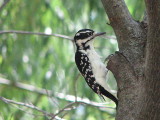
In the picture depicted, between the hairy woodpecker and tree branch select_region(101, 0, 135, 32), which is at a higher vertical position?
tree branch select_region(101, 0, 135, 32)

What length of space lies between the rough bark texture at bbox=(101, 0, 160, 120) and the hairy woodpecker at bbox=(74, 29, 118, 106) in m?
0.95

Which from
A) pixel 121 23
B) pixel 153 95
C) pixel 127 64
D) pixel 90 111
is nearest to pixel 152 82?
pixel 153 95

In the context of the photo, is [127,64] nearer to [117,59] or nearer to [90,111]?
[117,59]

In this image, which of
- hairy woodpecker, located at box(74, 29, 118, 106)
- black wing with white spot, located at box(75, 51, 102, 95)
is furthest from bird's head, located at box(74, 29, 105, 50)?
black wing with white spot, located at box(75, 51, 102, 95)

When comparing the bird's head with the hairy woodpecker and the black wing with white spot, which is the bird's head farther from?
the black wing with white spot

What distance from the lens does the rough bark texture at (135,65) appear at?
2851 mm

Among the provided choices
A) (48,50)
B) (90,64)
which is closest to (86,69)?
(90,64)

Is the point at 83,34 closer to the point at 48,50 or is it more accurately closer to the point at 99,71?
the point at 99,71

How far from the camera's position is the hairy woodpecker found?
4508 mm

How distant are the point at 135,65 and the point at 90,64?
1204 millimetres

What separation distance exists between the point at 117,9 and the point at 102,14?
9.81 ft

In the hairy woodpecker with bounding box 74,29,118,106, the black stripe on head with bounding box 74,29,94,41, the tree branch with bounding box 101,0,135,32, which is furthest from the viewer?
the black stripe on head with bounding box 74,29,94,41

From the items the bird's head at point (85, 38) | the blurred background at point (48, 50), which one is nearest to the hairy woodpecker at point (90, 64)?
the bird's head at point (85, 38)

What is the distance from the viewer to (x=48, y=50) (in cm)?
650
